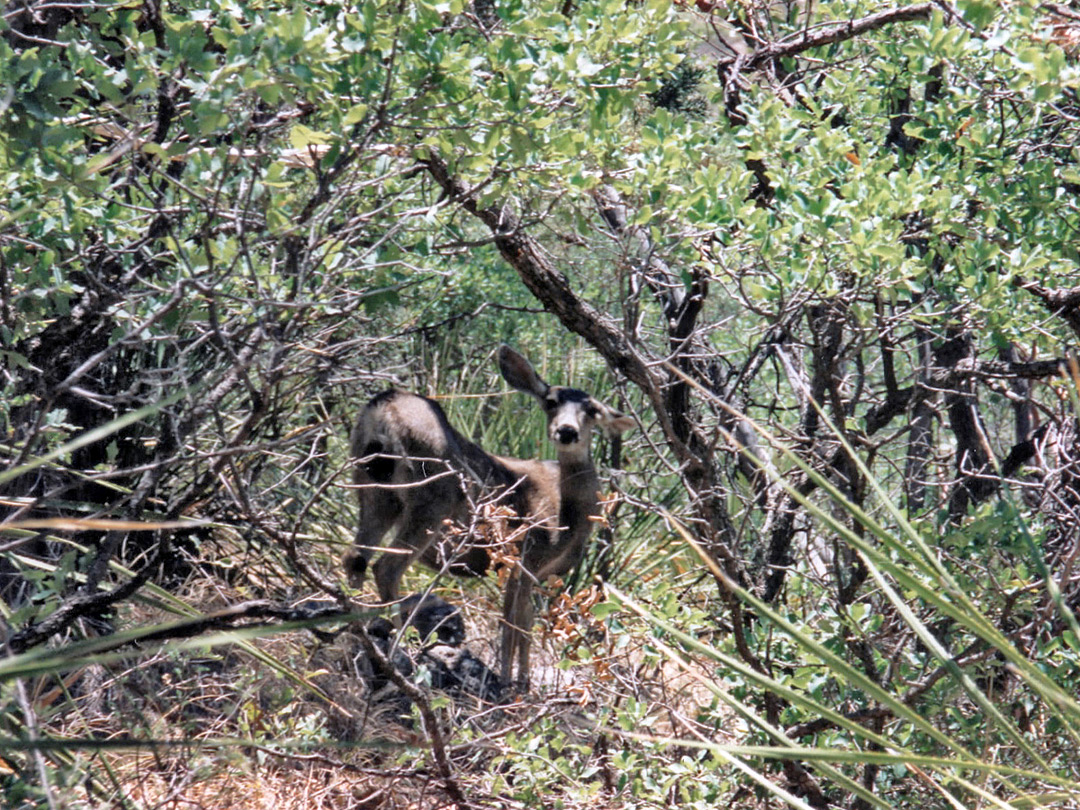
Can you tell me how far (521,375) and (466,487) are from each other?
75.3 inches

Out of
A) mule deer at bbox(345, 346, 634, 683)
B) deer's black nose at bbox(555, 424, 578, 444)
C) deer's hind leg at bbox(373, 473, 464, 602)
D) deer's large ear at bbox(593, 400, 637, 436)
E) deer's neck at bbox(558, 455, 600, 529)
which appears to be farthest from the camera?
deer's neck at bbox(558, 455, 600, 529)

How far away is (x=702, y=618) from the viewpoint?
4.37 meters

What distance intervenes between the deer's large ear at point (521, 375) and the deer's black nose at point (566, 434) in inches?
17.4

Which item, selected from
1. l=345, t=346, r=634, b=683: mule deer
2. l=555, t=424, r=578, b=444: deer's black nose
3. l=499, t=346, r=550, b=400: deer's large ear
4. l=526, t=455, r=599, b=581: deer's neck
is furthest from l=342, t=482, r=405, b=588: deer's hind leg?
l=499, t=346, r=550, b=400: deer's large ear

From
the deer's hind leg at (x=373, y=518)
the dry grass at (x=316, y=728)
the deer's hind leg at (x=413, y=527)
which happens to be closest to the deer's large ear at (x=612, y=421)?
the deer's hind leg at (x=413, y=527)

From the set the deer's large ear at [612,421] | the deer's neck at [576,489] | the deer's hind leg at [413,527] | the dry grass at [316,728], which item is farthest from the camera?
the deer's neck at [576,489]

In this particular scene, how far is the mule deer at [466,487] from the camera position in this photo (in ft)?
23.3

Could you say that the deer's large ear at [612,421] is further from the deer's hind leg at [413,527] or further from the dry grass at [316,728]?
the dry grass at [316,728]

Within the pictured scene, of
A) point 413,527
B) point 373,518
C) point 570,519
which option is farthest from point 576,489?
point 373,518

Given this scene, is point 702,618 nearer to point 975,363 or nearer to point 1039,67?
point 975,363

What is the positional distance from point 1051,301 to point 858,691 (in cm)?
163

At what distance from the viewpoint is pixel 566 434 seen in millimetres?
7879

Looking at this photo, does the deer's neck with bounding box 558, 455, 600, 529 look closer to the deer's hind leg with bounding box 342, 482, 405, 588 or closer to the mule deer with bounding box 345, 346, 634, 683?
the mule deer with bounding box 345, 346, 634, 683

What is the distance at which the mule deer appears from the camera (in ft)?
23.3
